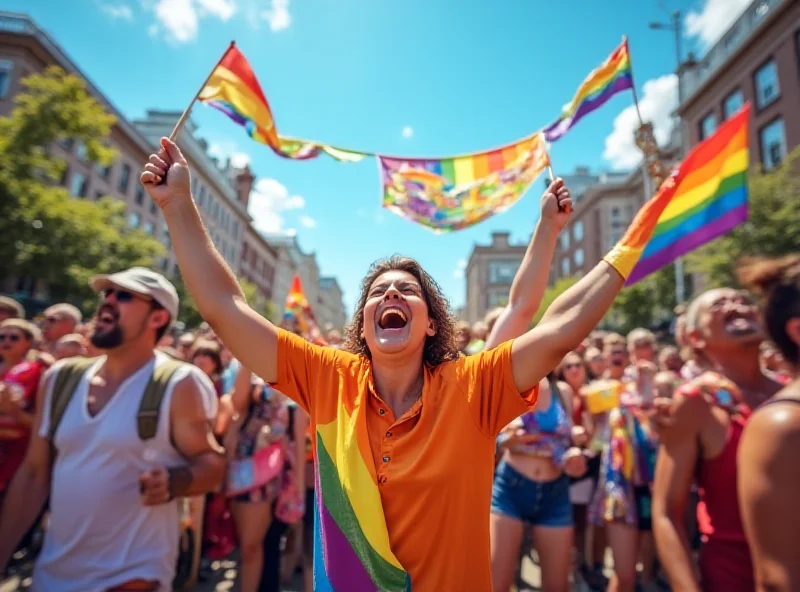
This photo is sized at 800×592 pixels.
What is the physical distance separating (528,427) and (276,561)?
2144mm

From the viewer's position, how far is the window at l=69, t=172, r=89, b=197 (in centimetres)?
2609

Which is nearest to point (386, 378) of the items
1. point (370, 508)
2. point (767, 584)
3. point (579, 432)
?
point (370, 508)

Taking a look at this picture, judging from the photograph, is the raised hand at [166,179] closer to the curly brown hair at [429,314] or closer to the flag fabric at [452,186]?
the curly brown hair at [429,314]

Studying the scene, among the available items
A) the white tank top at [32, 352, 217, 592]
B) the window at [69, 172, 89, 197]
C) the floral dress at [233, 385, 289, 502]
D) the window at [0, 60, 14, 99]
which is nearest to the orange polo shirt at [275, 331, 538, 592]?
the white tank top at [32, 352, 217, 592]

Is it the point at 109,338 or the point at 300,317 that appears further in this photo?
the point at 300,317

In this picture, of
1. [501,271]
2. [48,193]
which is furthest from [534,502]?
[501,271]

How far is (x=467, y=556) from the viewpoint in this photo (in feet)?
4.82

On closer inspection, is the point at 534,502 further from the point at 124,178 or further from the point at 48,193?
the point at 124,178

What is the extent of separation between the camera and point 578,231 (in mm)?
48969

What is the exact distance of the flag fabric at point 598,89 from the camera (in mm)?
3461

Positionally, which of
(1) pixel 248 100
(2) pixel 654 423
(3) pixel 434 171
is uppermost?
Answer: (1) pixel 248 100

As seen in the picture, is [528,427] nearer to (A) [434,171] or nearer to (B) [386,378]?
(B) [386,378]

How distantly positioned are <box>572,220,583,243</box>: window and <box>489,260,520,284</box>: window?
19.2 metres

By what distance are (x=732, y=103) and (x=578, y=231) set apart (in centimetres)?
2416
